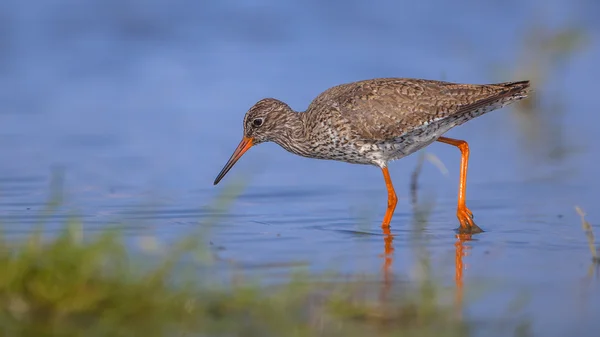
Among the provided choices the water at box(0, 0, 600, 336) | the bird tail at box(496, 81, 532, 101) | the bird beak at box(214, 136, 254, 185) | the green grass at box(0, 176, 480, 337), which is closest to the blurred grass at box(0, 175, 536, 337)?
the green grass at box(0, 176, 480, 337)

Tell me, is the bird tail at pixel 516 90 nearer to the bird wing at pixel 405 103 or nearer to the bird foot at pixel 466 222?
the bird wing at pixel 405 103

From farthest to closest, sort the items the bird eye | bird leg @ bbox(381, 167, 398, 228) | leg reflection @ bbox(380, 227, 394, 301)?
the bird eye → bird leg @ bbox(381, 167, 398, 228) → leg reflection @ bbox(380, 227, 394, 301)

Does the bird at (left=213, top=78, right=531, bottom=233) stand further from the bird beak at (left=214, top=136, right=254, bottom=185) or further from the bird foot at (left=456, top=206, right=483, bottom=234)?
the bird foot at (left=456, top=206, right=483, bottom=234)

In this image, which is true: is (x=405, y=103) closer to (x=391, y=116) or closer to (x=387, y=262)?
(x=391, y=116)

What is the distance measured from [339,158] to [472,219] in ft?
5.06

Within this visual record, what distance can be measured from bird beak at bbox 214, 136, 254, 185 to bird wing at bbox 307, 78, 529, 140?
95 centimetres

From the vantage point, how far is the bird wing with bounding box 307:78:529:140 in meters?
8.62

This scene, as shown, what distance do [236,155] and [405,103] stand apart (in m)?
1.64

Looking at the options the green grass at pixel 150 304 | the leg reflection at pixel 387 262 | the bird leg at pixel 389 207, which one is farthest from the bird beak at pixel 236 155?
the green grass at pixel 150 304

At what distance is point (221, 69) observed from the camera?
1429 centimetres

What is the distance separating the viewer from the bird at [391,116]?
864 centimetres

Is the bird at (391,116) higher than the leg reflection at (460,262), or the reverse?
the bird at (391,116)

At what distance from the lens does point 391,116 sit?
8727 mm

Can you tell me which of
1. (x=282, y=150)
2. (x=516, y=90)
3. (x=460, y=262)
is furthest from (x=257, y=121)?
(x=460, y=262)
